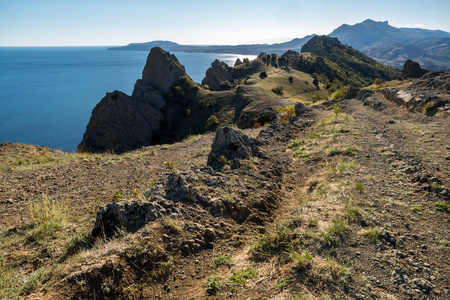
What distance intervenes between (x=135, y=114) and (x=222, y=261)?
47.5m

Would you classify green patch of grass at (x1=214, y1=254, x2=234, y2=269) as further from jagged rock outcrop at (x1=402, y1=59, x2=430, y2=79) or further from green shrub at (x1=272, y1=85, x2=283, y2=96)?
jagged rock outcrop at (x1=402, y1=59, x2=430, y2=79)

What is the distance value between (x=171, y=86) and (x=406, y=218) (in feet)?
203

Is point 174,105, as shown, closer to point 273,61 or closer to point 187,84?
point 187,84

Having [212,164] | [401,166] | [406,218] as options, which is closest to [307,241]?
[406,218]

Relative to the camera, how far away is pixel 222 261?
462 centimetres

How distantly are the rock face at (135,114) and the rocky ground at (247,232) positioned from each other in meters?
33.9

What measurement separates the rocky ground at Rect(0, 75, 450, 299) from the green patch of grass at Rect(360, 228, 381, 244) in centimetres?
3

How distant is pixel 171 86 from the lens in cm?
6128

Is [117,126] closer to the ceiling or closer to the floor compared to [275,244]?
closer to the floor

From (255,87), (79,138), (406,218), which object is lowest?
(79,138)

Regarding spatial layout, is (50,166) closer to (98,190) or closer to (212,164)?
(98,190)

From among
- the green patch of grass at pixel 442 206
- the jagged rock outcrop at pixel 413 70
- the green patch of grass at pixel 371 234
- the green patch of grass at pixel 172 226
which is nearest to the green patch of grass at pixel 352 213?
the green patch of grass at pixel 371 234

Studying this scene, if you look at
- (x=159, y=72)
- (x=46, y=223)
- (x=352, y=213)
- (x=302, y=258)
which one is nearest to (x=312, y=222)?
(x=352, y=213)

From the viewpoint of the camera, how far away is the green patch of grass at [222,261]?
14.9 ft
